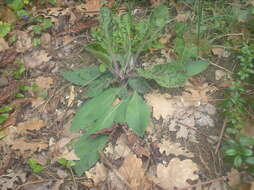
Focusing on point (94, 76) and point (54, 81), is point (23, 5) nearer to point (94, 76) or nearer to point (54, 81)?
point (54, 81)

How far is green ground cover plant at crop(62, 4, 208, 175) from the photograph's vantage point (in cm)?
175

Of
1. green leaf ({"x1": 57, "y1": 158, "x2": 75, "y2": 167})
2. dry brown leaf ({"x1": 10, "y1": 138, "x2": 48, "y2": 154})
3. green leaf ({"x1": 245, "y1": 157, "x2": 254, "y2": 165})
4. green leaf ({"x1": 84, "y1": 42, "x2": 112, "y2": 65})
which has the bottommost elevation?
green leaf ({"x1": 57, "y1": 158, "x2": 75, "y2": 167})

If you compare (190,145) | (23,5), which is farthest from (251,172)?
(23,5)

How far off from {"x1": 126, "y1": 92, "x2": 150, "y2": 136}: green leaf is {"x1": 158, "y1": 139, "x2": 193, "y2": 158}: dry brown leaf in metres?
0.14

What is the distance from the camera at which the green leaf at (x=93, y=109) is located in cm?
A: 181

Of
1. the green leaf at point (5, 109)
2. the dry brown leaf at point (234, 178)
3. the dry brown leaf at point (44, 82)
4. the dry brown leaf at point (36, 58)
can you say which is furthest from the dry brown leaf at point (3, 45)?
the dry brown leaf at point (234, 178)

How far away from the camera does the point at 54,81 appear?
83.6 inches

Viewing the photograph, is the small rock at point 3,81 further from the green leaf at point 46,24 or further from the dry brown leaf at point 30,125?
the green leaf at point 46,24

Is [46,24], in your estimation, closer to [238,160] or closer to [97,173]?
[97,173]

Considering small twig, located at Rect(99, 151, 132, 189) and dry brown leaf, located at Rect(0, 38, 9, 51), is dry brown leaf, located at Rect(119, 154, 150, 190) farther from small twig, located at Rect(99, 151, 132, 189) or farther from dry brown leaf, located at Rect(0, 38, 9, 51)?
dry brown leaf, located at Rect(0, 38, 9, 51)

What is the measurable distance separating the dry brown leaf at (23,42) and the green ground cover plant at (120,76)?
531 mm

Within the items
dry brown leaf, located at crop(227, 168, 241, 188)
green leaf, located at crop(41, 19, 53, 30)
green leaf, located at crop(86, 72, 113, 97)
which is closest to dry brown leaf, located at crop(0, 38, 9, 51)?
green leaf, located at crop(41, 19, 53, 30)

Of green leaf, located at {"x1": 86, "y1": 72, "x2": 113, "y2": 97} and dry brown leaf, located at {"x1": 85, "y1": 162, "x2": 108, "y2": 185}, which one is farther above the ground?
green leaf, located at {"x1": 86, "y1": 72, "x2": 113, "y2": 97}

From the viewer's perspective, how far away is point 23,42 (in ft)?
7.82
